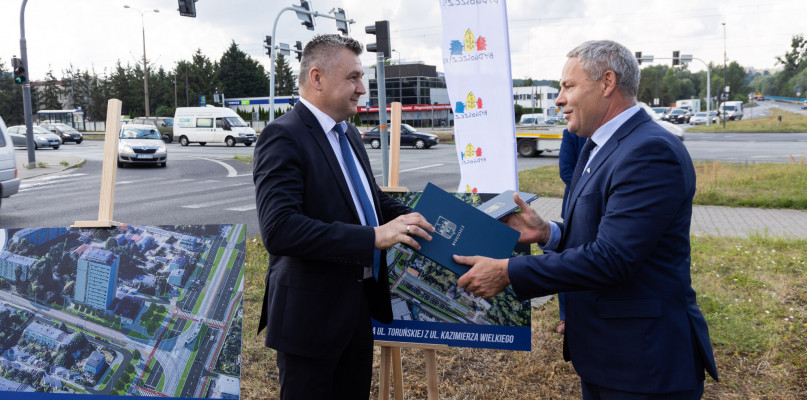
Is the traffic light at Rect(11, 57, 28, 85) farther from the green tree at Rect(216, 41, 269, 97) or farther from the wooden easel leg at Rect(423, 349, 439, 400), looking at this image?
the green tree at Rect(216, 41, 269, 97)

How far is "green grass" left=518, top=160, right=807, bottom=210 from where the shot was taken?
37.0 ft

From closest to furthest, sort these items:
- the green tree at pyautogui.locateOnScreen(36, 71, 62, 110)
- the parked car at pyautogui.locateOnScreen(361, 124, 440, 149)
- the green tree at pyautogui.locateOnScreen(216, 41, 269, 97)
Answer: the parked car at pyautogui.locateOnScreen(361, 124, 440, 149) < the green tree at pyautogui.locateOnScreen(36, 71, 62, 110) < the green tree at pyautogui.locateOnScreen(216, 41, 269, 97)

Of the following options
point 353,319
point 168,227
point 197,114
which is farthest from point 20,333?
point 197,114

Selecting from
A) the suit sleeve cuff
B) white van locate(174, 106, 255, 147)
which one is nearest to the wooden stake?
the suit sleeve cuff

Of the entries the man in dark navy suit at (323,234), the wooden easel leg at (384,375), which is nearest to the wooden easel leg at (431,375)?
the wooden easel leg at (384,375)

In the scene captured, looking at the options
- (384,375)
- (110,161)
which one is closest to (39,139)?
(110,161)

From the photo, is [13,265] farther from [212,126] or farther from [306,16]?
[212,126]

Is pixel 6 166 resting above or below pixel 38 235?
above

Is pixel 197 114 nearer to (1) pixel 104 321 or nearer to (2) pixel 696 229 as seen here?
(2) pixel 696 229

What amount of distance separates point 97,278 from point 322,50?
5.11 feet

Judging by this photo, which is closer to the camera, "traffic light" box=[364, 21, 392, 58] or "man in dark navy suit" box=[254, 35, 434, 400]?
"man in dark navy suit" box=[254, 35, 434, 400]

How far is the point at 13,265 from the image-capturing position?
288 centimetres

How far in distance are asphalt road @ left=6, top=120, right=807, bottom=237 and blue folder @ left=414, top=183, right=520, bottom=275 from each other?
763cm

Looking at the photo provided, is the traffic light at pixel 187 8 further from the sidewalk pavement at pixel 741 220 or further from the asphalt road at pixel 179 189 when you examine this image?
the sidewalk pavement at pixel 741 220
